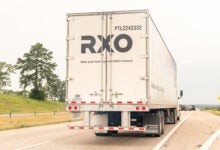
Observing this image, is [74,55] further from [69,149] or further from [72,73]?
[69,149]

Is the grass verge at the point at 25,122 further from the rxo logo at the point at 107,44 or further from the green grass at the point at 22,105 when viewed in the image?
the green grass at the point at 22,105

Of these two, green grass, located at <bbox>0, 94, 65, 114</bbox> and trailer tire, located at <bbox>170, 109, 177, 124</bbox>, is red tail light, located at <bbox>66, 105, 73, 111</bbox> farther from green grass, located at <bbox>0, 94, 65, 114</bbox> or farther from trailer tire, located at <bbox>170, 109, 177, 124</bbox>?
green grass, located at <bbox>0, 94, 65, 114</bbox>

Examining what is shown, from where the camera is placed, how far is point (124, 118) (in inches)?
475

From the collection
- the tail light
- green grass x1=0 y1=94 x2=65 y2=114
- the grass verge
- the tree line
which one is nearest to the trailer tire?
the grass verge

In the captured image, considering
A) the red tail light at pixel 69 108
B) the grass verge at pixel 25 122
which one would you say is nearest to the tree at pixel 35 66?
the grass verge at pixel 25 122

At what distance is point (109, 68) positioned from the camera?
12.4 metres

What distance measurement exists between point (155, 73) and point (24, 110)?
6210cm

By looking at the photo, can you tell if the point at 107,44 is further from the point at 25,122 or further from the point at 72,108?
the point at 25,122

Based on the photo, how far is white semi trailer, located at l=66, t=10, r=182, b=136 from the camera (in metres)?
12.1

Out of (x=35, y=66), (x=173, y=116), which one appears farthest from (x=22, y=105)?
(x=173, y=116)

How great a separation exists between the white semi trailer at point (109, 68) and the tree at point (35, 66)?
89368 mm

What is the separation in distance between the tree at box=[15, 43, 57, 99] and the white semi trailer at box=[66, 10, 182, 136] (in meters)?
89.4

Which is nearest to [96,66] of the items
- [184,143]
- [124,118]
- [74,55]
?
[74,55]

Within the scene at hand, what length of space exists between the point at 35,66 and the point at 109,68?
299 ft
